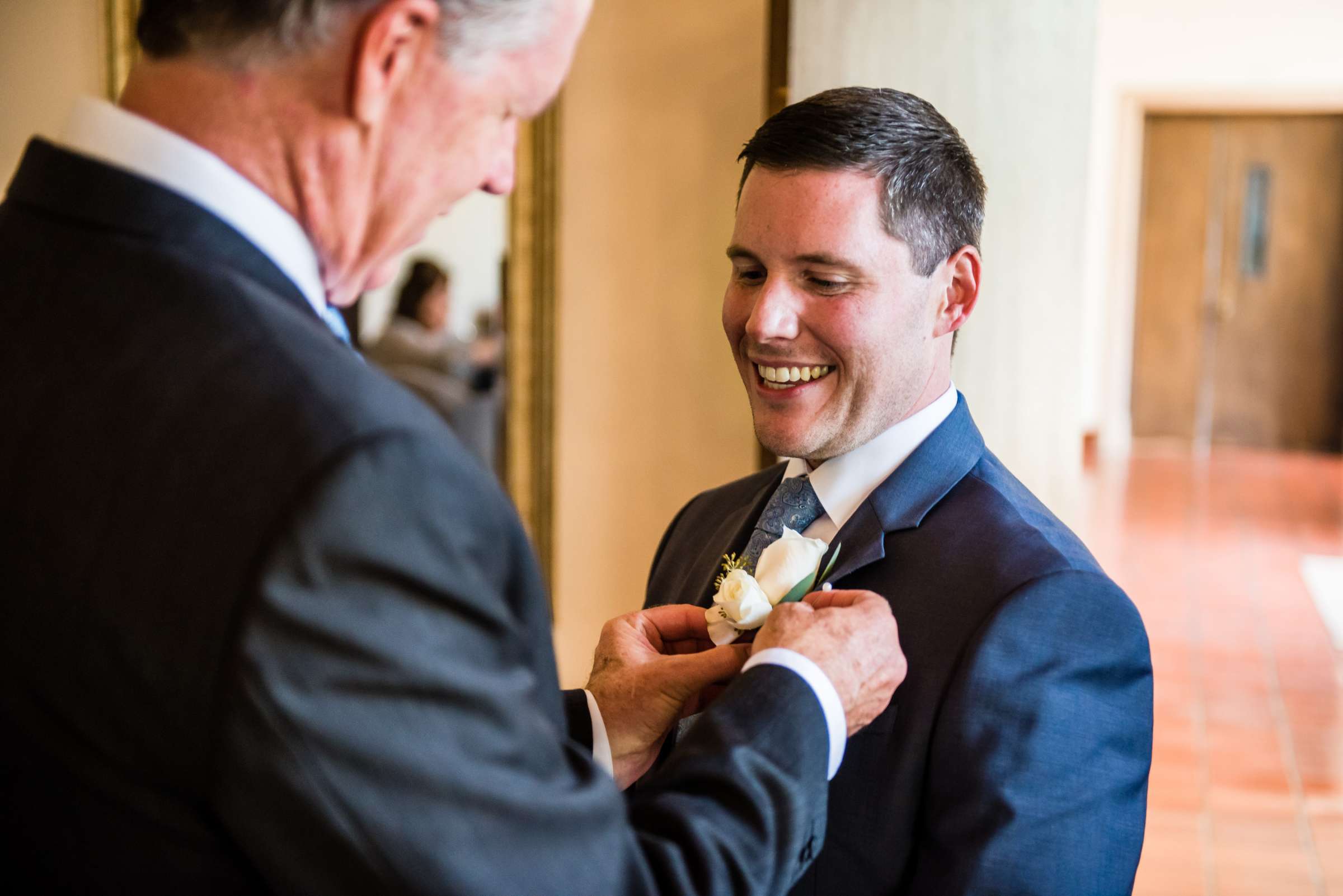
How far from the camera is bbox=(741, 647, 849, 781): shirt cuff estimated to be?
3.35 feet

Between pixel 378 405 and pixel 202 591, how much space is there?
148 millimetres

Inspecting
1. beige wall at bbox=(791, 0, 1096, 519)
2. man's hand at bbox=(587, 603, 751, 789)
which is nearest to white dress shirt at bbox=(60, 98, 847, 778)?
man's hand at bbox=(587, 603, 751, 789)

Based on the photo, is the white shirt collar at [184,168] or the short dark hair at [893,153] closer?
the white shirt collar at [184,168]

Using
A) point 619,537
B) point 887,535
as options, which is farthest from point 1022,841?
point 619,537

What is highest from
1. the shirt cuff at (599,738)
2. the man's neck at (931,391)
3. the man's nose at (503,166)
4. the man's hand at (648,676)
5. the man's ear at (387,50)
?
the man's ear at (387,50)

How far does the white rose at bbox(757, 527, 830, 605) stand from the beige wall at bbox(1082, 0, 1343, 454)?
7.30m

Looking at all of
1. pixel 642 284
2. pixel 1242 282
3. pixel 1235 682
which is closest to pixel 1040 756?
pixel 642 284

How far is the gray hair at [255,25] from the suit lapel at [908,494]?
82 centimetres

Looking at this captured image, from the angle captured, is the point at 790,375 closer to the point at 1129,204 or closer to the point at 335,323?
the point at 335,323

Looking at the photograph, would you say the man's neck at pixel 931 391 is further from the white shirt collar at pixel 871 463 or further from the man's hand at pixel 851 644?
the man's hand at pixel 851 644

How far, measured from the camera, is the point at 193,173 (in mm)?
810

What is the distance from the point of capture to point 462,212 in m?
6.03

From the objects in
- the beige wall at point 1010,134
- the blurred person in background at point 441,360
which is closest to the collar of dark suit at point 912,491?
the beige wall at point 1010,134

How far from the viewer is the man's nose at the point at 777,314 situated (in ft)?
5.06
